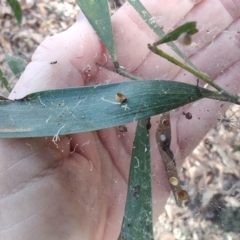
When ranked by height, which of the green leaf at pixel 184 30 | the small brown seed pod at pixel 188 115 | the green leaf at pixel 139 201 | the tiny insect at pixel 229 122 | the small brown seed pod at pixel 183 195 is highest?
the green leaf at pixel 184 30

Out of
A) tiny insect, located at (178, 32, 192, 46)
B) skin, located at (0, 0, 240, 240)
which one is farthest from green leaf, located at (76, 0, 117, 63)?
tiny insect, located at (178, 32, 192, 46)

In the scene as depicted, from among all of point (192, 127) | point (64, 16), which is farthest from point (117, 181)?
point (64, 16)

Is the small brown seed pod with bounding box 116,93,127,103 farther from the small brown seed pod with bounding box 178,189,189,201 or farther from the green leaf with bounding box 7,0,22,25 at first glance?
the green leaf with bounding box 7,0,22,25

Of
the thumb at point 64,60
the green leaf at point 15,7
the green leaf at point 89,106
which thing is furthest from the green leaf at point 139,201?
the green leaf at point 15,7

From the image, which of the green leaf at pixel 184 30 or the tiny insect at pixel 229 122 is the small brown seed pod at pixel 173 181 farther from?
the green leaf at pixel 184 30

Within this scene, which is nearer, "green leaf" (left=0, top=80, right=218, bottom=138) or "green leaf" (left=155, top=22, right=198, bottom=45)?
"green leaf" (left=155, top=22, right=198, bottom=45)

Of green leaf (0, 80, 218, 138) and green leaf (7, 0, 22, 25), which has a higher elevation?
green leaf (7, 0, 22, 25)
